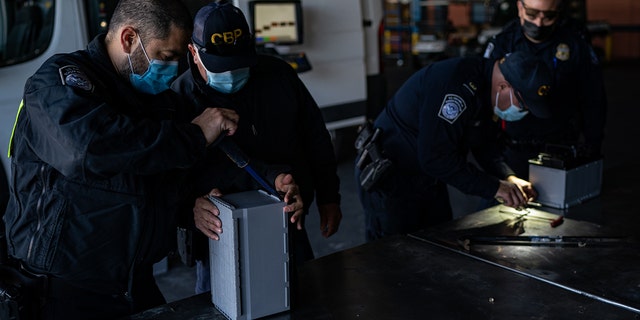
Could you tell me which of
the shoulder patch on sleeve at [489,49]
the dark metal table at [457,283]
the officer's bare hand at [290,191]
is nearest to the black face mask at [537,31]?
the shoulder patch on sleeve at [489,49]

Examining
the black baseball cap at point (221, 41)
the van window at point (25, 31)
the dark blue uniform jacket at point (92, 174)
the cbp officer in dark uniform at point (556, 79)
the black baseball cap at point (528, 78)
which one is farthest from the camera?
the van window at point (25, 31)

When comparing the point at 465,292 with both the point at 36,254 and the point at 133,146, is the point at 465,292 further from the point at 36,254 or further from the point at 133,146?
the point at 36,254

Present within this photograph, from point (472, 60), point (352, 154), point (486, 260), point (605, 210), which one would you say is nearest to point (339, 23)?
point (352, 154)

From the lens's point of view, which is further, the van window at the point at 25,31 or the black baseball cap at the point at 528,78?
the van window at the point at 25,31

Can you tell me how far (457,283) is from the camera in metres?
1.83

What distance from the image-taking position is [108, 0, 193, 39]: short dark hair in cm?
164

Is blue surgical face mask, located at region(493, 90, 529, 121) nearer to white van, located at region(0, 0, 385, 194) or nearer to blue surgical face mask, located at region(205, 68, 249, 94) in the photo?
blue surgical face mask, located at region(205, 68, 249, 94)

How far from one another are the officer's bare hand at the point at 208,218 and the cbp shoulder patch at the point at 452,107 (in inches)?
40.0

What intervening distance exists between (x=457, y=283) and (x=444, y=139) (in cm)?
73

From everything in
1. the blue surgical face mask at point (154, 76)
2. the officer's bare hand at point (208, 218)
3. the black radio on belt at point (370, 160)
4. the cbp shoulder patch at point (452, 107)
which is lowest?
the black radio on belt at point (370, 160)

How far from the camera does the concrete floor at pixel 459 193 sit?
3187mm

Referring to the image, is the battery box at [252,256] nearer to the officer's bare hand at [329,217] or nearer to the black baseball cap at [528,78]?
the officer's bare hand at [329,217]

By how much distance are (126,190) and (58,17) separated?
2208mm

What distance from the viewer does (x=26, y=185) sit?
1634mm
